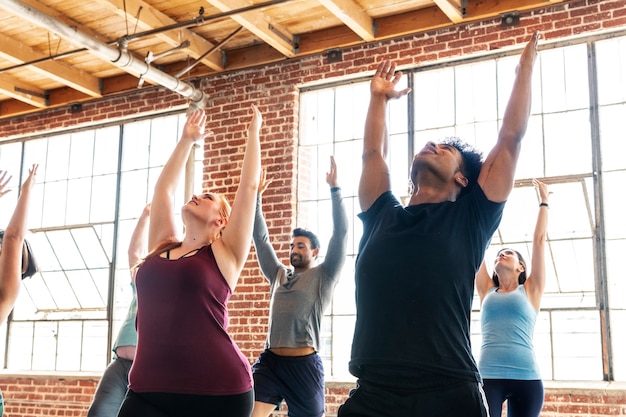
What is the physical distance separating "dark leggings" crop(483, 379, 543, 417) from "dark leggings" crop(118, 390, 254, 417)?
2.31 meters

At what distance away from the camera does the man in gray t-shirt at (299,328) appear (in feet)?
14.3

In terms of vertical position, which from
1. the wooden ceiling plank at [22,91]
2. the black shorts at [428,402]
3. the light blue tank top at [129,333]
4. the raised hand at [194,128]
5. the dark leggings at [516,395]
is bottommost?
the dark leggings at [516,395]

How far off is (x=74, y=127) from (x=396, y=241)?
22.2 feet

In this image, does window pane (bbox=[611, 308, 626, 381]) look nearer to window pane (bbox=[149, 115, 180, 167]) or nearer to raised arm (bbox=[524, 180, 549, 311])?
raised arm (bbox=[524, 180, 549, 311])

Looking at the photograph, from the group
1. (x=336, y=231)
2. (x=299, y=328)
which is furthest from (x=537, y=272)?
(x=299, y=328)

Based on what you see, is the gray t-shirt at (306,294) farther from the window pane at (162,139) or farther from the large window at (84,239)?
the window pane at (162,139)

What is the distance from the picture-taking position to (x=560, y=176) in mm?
5566

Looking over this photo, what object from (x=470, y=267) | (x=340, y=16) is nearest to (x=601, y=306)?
(x=340, y=16)

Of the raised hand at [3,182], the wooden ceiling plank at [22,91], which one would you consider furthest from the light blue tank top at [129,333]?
the wooden ceiling plank at [22,91]

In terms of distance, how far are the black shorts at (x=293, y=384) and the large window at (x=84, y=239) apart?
319 centimetres

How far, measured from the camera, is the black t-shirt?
1734mm

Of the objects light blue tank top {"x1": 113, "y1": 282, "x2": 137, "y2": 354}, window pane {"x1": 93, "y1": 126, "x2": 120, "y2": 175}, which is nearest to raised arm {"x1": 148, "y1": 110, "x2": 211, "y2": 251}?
light blue tank top {"x1": 113, "y1": 282, "x2": 137, "y2": 354}

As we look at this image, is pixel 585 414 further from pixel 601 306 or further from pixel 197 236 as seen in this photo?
pixel 197 236

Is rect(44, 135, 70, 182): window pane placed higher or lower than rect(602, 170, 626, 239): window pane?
higher
